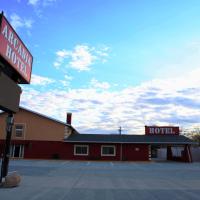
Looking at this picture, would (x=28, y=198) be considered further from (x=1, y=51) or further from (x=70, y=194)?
(x=1, y=51)

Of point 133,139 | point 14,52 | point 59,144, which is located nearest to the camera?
point 14,52

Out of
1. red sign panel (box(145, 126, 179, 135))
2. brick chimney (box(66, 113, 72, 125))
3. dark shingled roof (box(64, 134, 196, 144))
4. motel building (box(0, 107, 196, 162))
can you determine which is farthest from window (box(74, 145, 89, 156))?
red sign panel (box(145, 126, 179, 135))

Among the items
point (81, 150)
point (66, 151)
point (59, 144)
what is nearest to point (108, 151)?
point (81, 150)

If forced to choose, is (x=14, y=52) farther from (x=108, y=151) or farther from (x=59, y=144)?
(x=108, y=151)

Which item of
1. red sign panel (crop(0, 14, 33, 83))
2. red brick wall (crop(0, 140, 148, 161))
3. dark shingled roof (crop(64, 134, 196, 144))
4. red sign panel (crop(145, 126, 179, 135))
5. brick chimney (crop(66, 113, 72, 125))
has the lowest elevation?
red brick wall (crop(0, 140, 148, 161))

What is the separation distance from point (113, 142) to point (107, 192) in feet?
95.1

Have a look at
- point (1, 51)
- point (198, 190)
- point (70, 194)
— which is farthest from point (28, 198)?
point (198, 190)

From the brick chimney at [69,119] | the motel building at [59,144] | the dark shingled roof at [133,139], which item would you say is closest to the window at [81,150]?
the motel building at [59,144]

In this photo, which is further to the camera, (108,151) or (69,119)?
(69,119)

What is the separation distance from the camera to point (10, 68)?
12.7 m

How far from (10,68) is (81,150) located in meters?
30.9

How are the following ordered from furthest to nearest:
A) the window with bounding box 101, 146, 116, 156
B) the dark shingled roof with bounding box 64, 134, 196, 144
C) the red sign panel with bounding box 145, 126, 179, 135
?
the red sign panel with bounding box 145, 126, 179, 135, the window with bounding box 101, 146, 116, 156, the dark shingled roof with bounding box 64, 134, 196, 144

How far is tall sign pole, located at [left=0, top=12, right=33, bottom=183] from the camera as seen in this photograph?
38.1 feet

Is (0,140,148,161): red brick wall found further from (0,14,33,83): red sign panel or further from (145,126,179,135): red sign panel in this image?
(0,14,33,83): red sign panel
